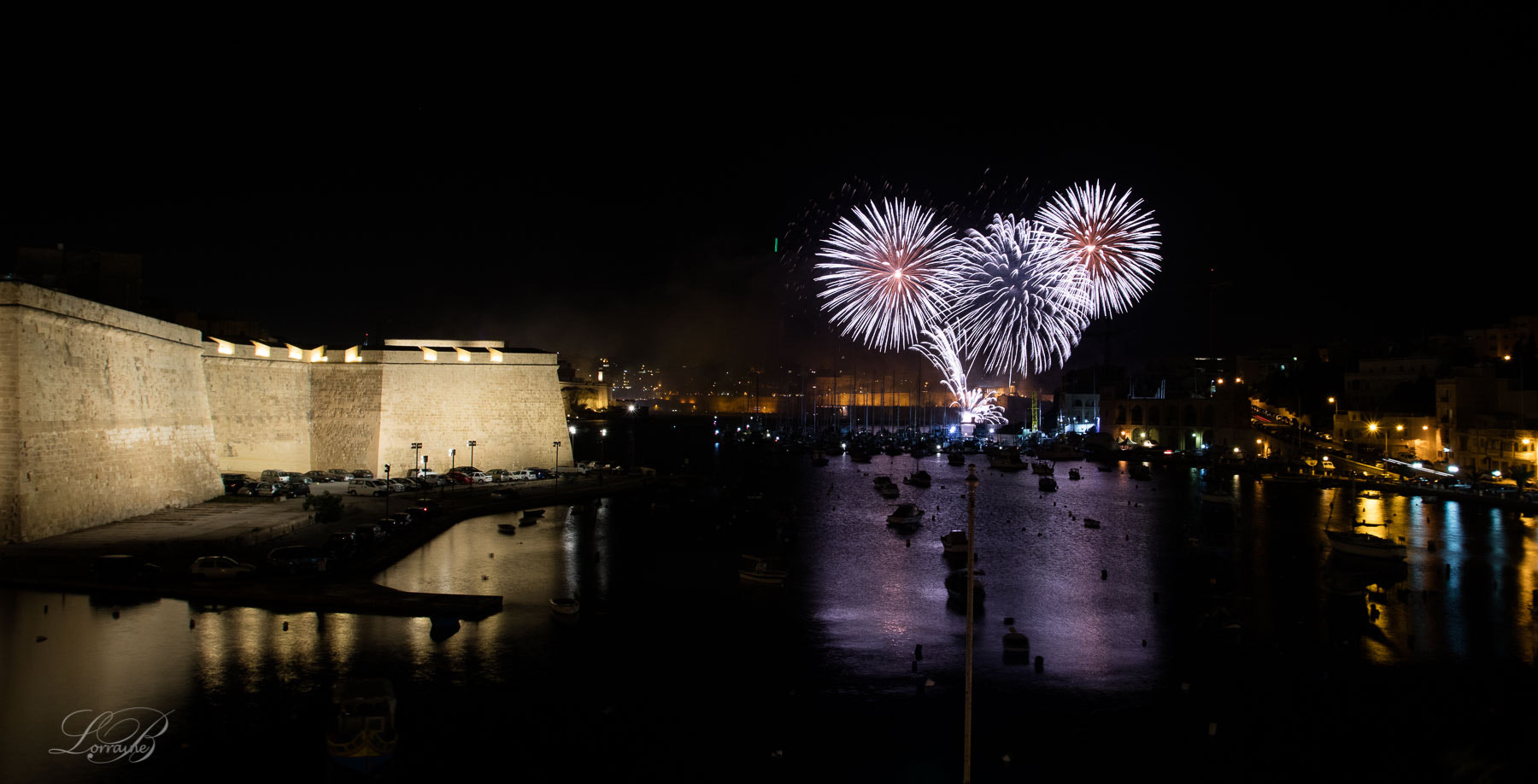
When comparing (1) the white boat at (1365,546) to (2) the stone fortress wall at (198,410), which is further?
(1) the white boat at (1365,546)

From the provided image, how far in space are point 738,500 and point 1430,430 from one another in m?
26.8

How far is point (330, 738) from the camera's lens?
742cm

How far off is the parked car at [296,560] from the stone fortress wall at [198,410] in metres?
3.63

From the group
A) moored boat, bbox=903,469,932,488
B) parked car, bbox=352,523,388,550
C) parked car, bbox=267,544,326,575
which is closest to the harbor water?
parked car, bbox=352,523,388,550

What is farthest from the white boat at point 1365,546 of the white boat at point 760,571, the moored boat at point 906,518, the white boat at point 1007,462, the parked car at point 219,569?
the white boat at point 1007,462

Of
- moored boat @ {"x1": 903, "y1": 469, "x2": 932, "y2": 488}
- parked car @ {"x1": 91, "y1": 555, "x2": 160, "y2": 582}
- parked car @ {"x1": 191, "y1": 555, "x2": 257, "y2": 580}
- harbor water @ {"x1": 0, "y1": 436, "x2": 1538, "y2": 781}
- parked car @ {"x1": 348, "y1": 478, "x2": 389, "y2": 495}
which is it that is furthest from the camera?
moored boat @ {"x1": 903, "y1": 469, "x2": 932, "y2": 488}

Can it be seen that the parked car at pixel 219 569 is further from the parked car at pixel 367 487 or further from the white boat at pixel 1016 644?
the white boat at pixel 1016 644

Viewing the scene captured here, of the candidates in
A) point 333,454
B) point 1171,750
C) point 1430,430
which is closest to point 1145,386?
A: point 1430,430

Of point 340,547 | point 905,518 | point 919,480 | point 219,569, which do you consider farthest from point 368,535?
point 919,480

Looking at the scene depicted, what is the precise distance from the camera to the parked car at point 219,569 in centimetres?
1230

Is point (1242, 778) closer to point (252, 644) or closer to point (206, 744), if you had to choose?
point (206, 744)

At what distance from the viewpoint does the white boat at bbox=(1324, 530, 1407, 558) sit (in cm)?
1745

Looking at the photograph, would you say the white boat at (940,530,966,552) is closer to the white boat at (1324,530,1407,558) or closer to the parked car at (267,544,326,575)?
the white boat at (1324,530,1407,558)

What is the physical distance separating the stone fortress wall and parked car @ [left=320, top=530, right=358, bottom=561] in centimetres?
396
